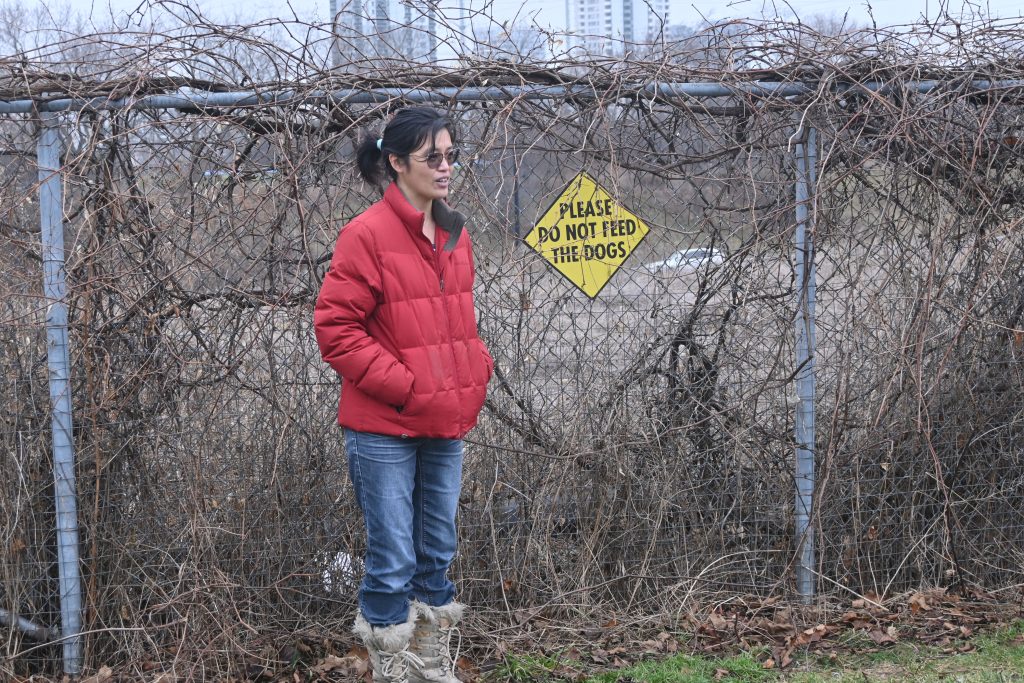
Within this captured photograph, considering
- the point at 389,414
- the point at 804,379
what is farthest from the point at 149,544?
the point at 804,379

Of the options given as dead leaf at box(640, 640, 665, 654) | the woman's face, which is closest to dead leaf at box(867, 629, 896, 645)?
dead leaf at box(640, 640, 665, 654)

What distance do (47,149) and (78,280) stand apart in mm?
502

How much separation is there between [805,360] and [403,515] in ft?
6.57

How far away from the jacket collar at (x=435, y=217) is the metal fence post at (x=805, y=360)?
167cm

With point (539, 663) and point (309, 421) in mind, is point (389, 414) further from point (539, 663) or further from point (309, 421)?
point (539, 663)

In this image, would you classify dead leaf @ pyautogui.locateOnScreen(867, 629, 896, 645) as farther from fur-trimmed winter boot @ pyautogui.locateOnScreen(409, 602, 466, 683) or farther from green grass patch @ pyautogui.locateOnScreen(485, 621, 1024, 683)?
fur-trimmed winter boot @ pyautogui.locateOnScreen(409, 602, 466, 683)

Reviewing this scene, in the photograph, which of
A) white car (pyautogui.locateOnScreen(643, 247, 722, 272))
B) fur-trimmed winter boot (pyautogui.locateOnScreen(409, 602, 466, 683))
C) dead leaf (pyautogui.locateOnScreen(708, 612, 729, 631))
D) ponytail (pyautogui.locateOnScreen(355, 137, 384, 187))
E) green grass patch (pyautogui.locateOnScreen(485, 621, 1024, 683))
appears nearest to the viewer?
ponytail (pyautogui.locateOnScreen(355, 137, 384, 187))

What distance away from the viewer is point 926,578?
464cm

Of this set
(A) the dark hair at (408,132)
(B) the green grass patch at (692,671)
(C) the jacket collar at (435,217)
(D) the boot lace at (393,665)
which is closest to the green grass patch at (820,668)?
(B) the green grass patch at (692,671)

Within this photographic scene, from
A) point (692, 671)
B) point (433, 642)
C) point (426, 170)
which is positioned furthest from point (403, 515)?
point (692, 671)

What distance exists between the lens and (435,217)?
11.2ft

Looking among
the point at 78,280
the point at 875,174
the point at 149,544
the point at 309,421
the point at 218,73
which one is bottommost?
the point at 149,544

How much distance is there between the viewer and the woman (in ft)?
10.5

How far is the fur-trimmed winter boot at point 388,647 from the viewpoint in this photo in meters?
3.40
